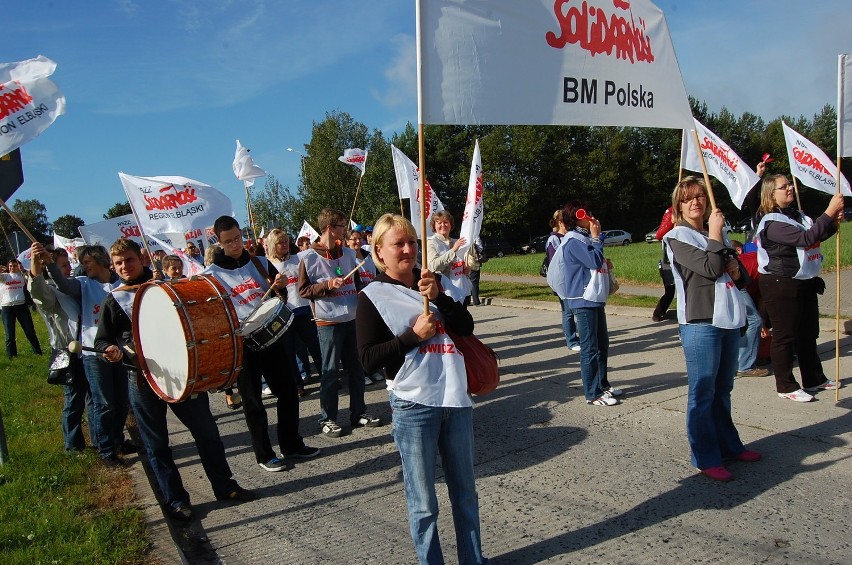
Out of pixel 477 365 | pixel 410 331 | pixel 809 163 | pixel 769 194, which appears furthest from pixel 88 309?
pixel 809 163

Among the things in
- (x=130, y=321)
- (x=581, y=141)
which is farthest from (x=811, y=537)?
(x=581, y=141)

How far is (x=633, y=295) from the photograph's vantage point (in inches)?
579

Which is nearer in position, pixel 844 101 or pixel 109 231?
pixel 844 101

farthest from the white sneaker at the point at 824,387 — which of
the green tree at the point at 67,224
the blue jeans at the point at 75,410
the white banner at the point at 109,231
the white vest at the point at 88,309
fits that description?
the green tree at the point at 67,224

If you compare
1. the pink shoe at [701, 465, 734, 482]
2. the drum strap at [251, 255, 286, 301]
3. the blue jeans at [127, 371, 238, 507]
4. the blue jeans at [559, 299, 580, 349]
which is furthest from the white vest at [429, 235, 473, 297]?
the pink shoe at [701, 465, 734, 482]

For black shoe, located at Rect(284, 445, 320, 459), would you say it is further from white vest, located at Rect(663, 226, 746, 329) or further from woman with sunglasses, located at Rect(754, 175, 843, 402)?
woman with sunglasses, located at Rect(754, 175, 843, 402)

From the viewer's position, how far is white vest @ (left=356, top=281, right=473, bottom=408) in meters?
3.03

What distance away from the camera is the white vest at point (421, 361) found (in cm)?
303

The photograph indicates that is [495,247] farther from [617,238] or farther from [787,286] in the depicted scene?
[787,286]

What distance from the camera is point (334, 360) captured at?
5.99 meters

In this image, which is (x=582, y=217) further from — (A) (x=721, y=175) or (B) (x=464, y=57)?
(B) (x=464, y=57)

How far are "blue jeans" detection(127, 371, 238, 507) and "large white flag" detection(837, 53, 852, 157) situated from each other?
18.9 ft

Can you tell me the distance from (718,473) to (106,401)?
491cm

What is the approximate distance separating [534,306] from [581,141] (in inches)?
2021
